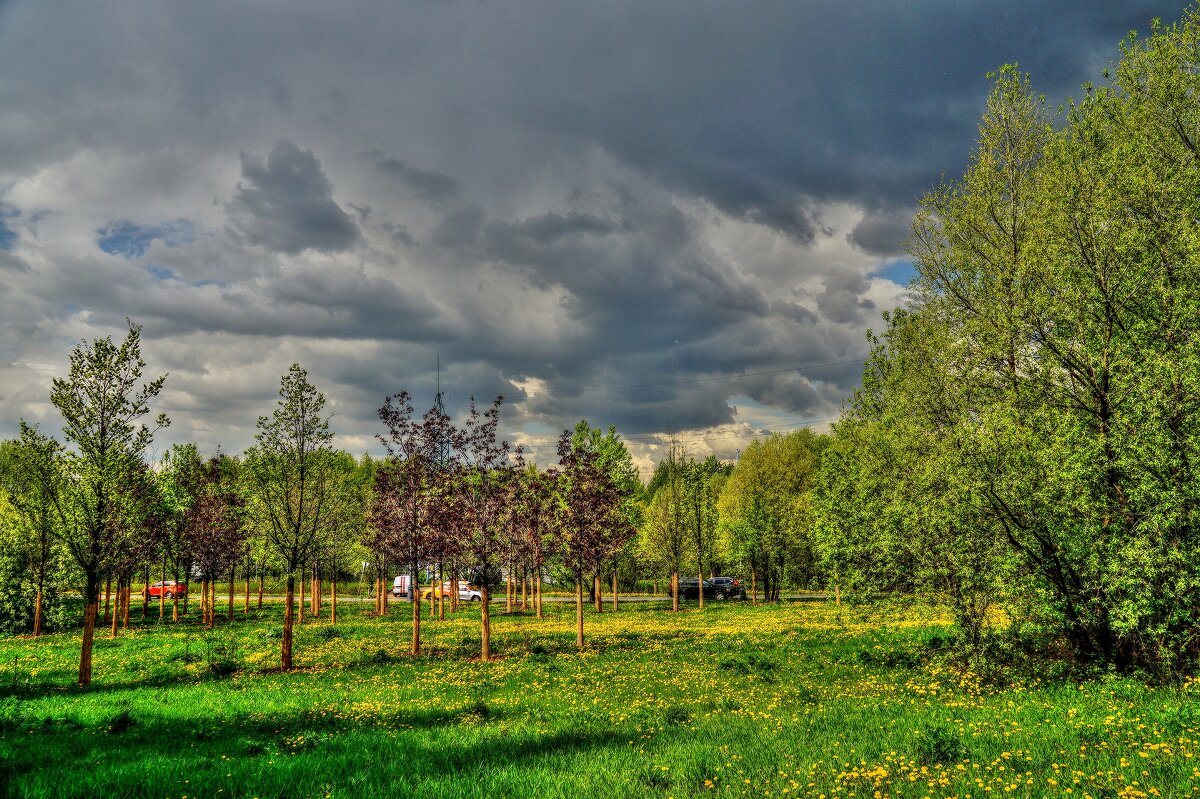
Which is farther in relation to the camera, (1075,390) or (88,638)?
(88,638)

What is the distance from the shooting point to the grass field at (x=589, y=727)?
326 inches

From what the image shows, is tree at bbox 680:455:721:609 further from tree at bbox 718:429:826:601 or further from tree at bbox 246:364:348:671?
tree at bbox 246:364:348:671

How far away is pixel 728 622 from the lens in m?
35.2

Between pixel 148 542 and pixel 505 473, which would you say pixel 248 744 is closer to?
pixel 505 473

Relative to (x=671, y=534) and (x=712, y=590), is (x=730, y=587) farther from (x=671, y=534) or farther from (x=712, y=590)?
(x=671, y=534)

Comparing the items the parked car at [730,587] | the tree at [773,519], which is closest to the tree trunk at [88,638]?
the tree at [773,519]

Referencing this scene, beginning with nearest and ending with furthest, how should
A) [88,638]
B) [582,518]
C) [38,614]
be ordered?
1. [88,638]
2. [582,518]
3. [38,614]

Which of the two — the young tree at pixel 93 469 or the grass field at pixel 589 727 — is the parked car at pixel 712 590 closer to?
the grass field at pixel 589 727

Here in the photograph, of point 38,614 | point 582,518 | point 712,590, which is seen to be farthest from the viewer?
point 712,590

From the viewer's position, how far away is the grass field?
829 cm

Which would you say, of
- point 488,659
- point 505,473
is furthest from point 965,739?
point 505,473

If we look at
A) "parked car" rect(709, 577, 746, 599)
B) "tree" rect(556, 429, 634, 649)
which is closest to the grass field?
"tree" rect(556, 429, 634, 649)

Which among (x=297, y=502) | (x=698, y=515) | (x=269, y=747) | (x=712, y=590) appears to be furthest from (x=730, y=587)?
(x=269, y=747)

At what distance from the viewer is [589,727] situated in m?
12.3
